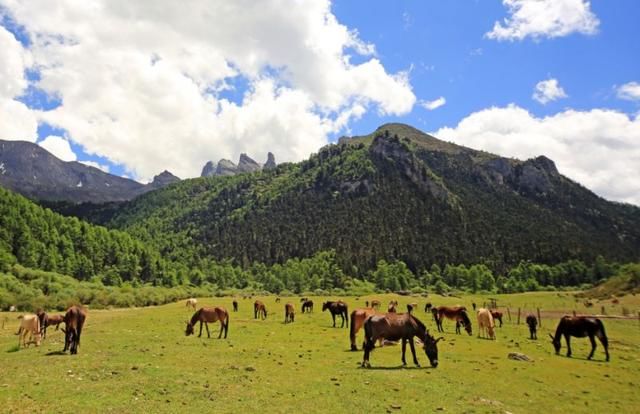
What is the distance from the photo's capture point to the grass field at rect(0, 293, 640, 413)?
15.9 meters

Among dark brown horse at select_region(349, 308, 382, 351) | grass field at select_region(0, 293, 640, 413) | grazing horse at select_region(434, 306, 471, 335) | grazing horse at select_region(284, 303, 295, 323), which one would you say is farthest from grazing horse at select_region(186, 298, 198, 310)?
dark brown horse at select_region(349, 308, 382, 351)

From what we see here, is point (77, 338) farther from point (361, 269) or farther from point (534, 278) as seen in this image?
point (534, 278)

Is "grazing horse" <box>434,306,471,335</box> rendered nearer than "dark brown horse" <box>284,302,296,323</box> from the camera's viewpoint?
Yes

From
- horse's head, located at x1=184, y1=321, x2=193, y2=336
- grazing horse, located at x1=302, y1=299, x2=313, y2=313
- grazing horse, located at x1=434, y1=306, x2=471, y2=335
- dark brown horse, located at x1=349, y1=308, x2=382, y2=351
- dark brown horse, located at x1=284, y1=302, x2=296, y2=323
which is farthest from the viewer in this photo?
grazing horse, located at x1=302, y1=299, x2=313, y2=313

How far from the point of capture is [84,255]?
14438 centimetres

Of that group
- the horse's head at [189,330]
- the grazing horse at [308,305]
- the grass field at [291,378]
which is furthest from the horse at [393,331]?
the grazing horse at [308,305]

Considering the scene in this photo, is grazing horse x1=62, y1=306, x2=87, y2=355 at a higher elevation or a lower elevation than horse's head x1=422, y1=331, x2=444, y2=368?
higher

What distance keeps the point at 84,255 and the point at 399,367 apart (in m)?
148

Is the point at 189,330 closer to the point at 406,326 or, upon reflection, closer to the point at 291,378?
the point at 291,378

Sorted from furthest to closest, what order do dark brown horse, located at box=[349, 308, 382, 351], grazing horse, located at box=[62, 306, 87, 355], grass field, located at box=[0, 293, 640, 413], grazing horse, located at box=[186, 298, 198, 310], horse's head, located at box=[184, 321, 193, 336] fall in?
grazing horse, located at box=[186, 298, 198, 310] → horse's head, located at box=[184, 321, 193, 336] → dark brown horse, located at box=[349, 308, 382, 351] → grazing horse, located at box=[62, 306, 87, 355] → grass field, located at box=[0, 293, 640, 413]

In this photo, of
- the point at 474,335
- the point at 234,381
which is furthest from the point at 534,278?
the point at 234,381

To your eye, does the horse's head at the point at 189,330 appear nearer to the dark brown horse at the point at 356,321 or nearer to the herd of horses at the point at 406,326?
the herd of horses at the point at 406,326

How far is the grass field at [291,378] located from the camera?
1591cm

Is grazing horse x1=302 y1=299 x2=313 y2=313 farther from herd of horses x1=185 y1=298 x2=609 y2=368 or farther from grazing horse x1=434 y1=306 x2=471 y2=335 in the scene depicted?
grazing horse x1=434 y1=306 x2=471 y2=335
